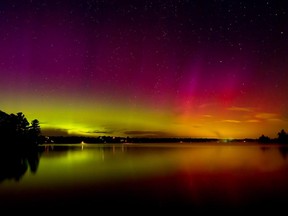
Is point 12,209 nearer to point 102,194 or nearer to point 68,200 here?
point 68,200

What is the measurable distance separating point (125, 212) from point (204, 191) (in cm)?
987

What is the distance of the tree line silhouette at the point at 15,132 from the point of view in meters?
72.1

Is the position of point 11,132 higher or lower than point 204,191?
higher

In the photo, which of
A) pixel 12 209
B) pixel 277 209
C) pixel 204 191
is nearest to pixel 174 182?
pixel 204 191

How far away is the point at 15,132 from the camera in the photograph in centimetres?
7950

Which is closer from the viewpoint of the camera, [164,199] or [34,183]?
[164,199]

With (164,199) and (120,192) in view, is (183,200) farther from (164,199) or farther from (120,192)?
(120,192)

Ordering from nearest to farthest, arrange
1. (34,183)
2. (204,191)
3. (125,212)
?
(125,212) → (204,191) → (34,183)

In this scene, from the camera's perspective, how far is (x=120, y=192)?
26094 mm

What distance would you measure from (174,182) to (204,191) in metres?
6.48

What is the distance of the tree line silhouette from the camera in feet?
236

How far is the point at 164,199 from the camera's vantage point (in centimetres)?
2275

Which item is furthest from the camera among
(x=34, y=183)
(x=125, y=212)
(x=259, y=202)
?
(x=34, y=183)

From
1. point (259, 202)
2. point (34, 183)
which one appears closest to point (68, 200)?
point (34, 183)
